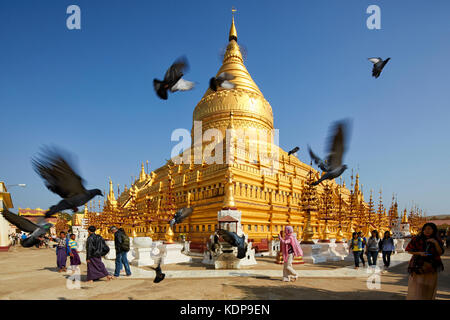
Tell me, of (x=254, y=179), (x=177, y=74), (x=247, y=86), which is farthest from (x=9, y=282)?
(x=247, y=86)

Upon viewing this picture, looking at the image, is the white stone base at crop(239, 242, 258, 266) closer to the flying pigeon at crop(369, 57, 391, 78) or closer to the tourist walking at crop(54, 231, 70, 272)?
the tourist walking at crop(54, 231, 70, 272)

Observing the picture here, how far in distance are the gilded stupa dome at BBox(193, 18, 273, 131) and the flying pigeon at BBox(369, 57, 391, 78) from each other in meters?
21.8

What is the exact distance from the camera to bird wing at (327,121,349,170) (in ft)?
30.4

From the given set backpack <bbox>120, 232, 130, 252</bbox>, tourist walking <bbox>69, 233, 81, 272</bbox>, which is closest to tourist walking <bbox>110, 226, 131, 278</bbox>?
backpack <bbox>120, 232, 130, 252</bbox>

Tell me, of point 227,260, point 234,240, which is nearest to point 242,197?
point 227,260

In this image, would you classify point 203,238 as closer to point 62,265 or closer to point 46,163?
point 62,265

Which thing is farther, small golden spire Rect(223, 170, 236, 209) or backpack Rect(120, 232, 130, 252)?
small golden spire Rect(223, 170, 236, 209)

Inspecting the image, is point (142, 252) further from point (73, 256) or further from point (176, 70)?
point (176, 70)

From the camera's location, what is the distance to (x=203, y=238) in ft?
65.2

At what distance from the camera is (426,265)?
5117 millimetres

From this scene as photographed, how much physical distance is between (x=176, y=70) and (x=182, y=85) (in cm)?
70

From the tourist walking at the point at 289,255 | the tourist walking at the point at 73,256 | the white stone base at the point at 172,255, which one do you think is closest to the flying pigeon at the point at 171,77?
the tourist walking at the point at 289,255

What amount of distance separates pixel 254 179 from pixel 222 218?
31.7ft
